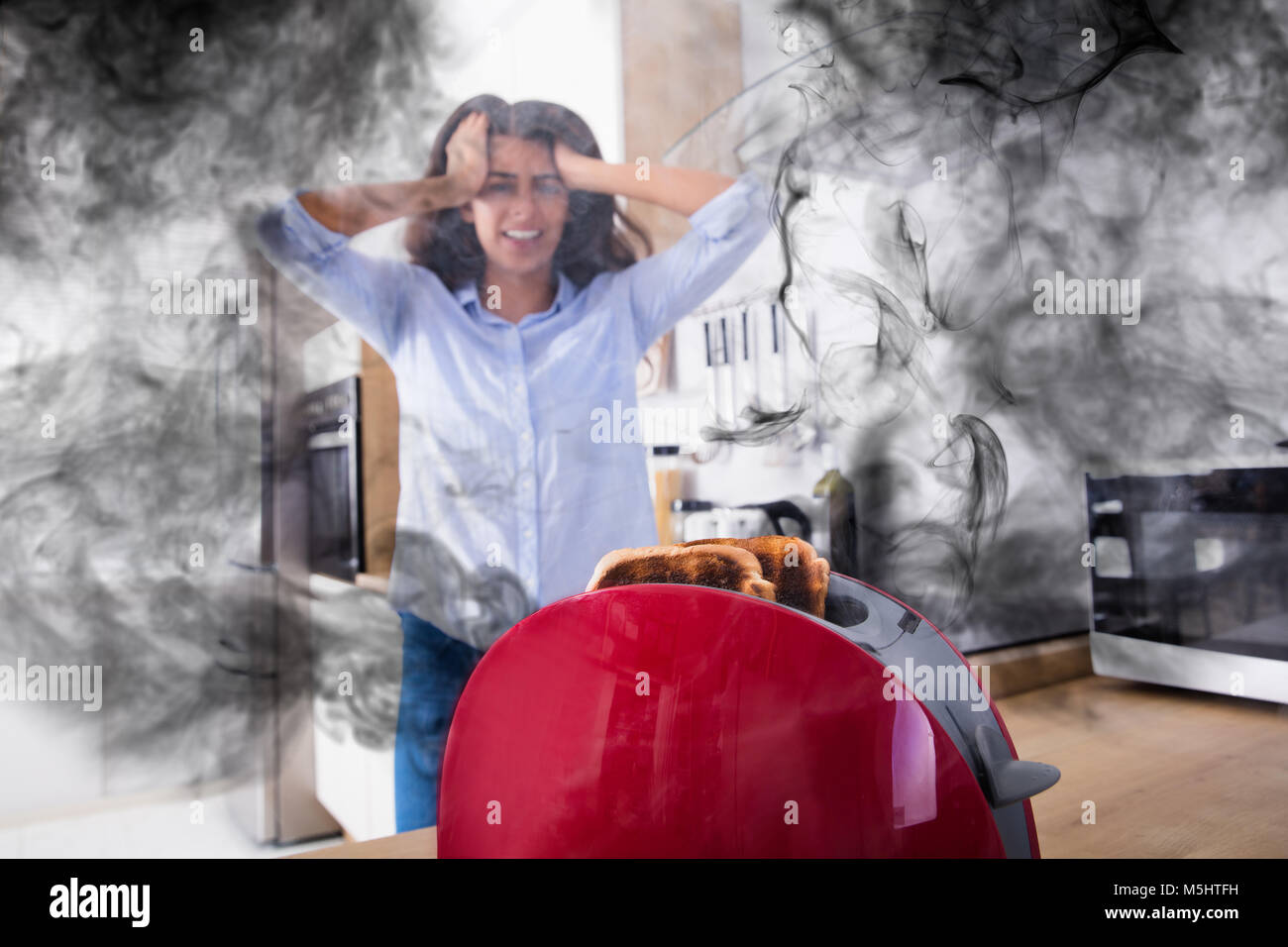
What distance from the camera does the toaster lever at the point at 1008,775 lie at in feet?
1.45

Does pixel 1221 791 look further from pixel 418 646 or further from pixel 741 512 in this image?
pixel 418 646

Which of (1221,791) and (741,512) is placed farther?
(741,512)

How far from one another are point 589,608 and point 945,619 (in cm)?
45

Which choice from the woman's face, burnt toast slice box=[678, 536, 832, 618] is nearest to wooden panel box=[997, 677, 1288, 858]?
burnt toast slice box=[678, 536, 832, 618]

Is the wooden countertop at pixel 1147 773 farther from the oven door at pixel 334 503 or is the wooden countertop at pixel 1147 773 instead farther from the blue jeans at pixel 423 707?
the oven door at pixel 334 503

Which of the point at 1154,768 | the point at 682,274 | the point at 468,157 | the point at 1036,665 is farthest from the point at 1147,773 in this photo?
the point at 468,157

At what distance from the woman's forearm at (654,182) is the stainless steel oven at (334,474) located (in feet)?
1.04

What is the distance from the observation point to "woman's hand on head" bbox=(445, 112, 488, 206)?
0.77 metres

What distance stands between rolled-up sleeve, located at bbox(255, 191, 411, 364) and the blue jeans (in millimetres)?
298

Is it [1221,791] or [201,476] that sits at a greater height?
[201,476]

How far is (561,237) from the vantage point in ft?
2.57

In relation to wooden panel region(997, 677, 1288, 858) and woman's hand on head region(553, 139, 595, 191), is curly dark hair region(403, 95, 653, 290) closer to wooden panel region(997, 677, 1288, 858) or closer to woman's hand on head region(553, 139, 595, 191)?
woman's hand on head region(553, 139, 595, 191)

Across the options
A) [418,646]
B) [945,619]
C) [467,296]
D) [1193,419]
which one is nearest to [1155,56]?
[1193,419]

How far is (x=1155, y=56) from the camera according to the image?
0.76 metres
